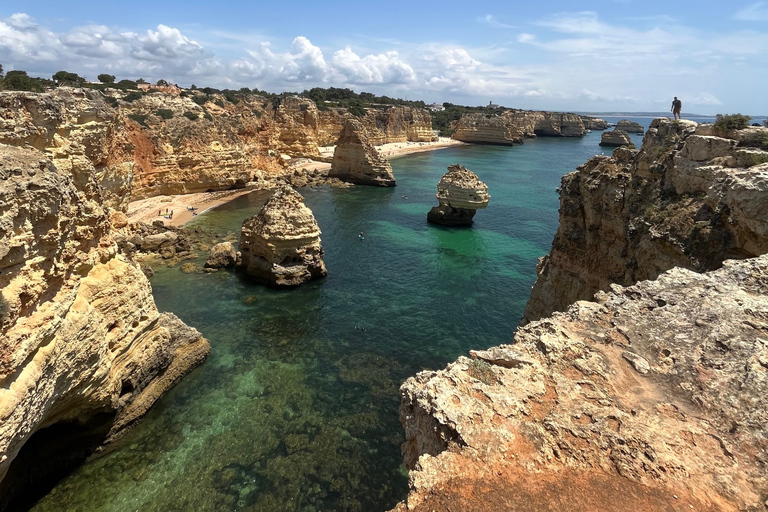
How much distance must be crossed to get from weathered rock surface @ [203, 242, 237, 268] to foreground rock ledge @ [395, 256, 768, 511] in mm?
23160

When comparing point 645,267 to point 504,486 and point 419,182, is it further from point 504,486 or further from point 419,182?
point 419,182

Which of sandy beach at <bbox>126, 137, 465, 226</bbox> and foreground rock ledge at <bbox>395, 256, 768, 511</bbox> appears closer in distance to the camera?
foreground rock ledge at <bbox>395, 256, 768, 511</bbox>

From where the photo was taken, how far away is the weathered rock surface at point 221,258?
1056 inches

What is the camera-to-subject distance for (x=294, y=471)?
12672 mm

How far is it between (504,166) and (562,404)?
263 feet

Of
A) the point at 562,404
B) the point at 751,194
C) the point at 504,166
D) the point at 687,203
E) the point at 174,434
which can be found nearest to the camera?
the point at 562,404

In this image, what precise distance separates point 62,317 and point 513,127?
131m

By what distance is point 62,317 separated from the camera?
964cm

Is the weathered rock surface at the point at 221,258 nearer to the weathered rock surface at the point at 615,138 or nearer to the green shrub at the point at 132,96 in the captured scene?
the green shrub at the point at 132,96

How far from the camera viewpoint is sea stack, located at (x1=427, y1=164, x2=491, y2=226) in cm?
3850

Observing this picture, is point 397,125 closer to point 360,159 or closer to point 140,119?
point 360,159

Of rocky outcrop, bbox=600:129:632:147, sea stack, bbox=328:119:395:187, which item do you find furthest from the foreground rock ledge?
rocky outcrop, bbox=600:129:632:147

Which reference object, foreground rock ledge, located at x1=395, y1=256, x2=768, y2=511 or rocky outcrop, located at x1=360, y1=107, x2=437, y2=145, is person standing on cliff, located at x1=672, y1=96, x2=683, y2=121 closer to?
foreground rock ledge, located at x1=395, y1=256, x2=768, y2=511

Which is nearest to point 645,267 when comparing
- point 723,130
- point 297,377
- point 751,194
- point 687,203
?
point 687,203
